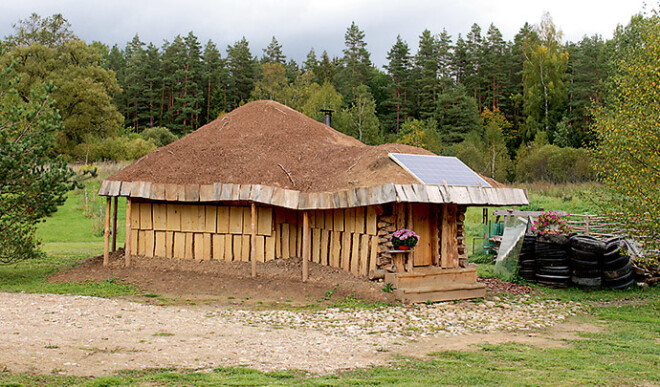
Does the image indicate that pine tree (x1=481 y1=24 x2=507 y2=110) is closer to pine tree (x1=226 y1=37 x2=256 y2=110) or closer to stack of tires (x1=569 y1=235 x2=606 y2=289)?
pine tree (x1=226 y1=37 x2=256 y2=110)

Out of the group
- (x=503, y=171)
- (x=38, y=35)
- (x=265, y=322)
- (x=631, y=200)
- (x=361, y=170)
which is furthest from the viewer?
(x=38, y=35)

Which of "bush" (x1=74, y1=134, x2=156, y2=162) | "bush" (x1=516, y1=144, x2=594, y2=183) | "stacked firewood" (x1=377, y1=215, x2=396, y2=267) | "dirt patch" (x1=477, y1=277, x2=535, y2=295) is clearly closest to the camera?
"stacked firewood" (x1=377, y1=215, x2=396, y2=267)

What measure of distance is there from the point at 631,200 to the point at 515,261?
3.35 metres

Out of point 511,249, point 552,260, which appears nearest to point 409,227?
point 511,249

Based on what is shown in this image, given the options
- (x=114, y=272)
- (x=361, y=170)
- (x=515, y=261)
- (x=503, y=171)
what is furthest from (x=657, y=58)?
(x=503, y=171)

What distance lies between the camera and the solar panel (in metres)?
12.5

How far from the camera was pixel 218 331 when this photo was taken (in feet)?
29.0

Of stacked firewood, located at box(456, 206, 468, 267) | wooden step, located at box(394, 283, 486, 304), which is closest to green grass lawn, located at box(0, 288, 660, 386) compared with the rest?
wooden step, located at box(394, 283, 486, 304)

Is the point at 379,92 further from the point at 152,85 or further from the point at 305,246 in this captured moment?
the point at 305,246

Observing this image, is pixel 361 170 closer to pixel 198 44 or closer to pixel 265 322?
pixel 265 322

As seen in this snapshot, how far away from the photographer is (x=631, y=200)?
1246 cm

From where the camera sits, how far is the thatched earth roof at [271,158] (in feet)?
44.8

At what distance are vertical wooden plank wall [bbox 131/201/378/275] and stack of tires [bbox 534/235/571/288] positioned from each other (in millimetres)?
4775

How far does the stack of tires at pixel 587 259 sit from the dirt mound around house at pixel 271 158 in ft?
14.2
